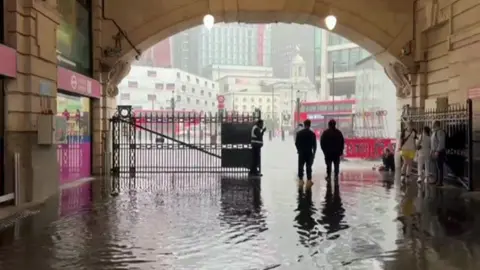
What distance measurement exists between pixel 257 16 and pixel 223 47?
161 feet

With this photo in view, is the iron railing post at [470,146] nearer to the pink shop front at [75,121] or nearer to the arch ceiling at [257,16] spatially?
the arch ceiling at [257,16]

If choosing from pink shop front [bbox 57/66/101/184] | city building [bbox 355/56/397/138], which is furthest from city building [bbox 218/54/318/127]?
pink shop front [bbox 57/66/101/184]

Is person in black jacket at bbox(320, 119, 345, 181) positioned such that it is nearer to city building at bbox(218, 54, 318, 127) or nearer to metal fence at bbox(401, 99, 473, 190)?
metal fence at bbox(401, 99, 473, 190)

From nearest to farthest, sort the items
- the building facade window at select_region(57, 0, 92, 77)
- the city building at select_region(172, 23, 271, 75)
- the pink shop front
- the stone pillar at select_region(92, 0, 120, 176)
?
1. the pink shop front
2. the building facade window at select_region(57, 0, 92, 77)
3. the stone pillar at select_region(92, 0, 120, 176)
4. the city building at select_region(172, 23, 271, 75)

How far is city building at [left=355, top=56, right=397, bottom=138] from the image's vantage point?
98.6ft

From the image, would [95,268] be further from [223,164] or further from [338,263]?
[223,164]

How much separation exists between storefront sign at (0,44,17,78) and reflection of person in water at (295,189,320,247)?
6086mm

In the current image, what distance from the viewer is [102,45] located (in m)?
17.6

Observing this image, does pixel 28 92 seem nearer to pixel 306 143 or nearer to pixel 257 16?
pixel 306 143

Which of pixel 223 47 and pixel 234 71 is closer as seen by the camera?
pixel 234 71

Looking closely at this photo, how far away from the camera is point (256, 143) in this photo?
16.8 m

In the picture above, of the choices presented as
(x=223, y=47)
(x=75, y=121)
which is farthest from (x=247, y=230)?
(x=223, y=47)

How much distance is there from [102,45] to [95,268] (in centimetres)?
1250

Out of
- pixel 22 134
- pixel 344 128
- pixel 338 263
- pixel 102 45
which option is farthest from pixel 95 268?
pixel 344 128
